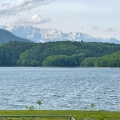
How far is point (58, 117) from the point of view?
35188 mm

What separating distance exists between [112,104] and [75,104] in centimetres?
598

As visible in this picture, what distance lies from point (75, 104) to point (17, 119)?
33427 millimetres

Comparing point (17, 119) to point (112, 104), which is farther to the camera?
point (112, 104)

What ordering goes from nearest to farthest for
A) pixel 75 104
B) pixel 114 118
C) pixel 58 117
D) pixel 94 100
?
pixel 58 117, pixel 114 118, pixel 75 104, pixel 94 100

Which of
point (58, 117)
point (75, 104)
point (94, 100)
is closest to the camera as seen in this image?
point (58, 117)

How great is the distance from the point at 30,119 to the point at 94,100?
138 ft

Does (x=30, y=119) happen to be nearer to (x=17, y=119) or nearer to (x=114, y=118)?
(x=17, y=119)

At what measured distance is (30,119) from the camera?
119 feet

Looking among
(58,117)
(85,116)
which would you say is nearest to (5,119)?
(58,117)

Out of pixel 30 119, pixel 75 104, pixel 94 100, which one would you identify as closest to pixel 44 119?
pixel 30 119

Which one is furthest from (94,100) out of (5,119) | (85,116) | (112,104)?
(5,119)

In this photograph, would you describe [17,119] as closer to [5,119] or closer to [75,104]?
[5,119]

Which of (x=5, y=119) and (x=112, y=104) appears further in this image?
(x=112, y=104)

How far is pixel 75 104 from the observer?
227 feet
